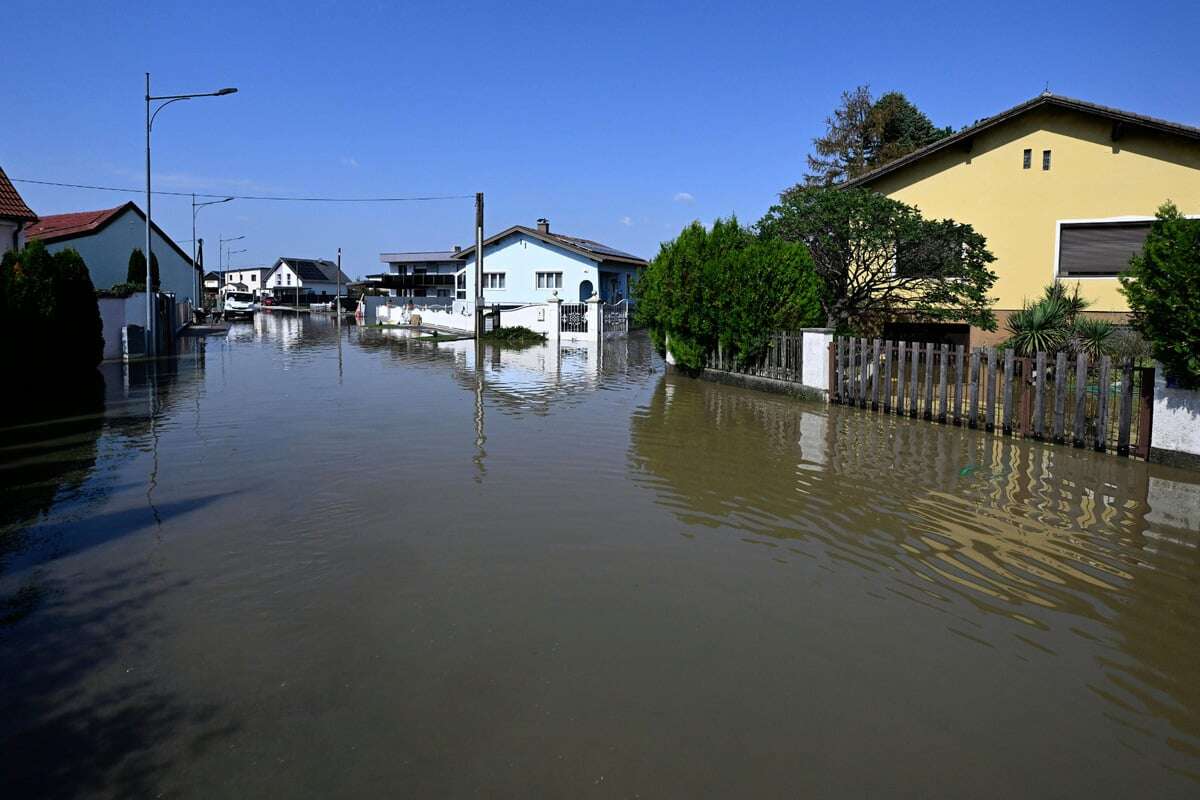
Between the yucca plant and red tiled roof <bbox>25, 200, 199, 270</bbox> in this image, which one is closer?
the yucca plant

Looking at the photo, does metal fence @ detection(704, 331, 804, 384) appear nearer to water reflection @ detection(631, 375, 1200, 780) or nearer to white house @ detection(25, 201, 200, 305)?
water reflection @ detection(631, 375, 1200, 780)

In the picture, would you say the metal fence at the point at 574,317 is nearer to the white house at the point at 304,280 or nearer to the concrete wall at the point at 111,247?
the concrete wall at the point at 111,247

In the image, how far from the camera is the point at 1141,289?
9.75 metres

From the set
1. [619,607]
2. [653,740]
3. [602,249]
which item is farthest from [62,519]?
[602,249]

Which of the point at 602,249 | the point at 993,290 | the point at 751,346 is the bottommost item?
the point at 751,346

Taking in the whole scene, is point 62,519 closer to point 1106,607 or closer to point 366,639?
point 366,639

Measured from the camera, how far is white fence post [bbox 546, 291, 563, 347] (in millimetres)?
38406

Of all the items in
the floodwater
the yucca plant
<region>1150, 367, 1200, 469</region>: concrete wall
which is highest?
the yucca plant

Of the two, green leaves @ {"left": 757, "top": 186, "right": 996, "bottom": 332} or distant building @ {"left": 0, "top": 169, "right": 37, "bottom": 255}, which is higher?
distant building @ {"left": 0, "top": 169, "right": 37, "bottom": 255}

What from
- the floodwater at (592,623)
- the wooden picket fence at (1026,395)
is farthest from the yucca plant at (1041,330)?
the floodwater at (592,623)

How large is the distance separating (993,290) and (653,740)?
20814mm

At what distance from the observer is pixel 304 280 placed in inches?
4375

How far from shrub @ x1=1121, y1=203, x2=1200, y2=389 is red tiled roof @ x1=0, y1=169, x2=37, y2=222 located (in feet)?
94.6

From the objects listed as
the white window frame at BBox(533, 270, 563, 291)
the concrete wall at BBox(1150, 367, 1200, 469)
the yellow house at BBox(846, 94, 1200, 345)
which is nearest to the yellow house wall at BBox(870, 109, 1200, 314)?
the yellow house at BBox(846, 94, 1200, 345)
